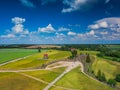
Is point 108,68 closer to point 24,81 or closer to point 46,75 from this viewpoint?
point 46,75

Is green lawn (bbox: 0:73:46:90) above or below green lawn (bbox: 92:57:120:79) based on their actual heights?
above

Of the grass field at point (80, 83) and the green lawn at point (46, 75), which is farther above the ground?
the green lawn at point (46, 75)

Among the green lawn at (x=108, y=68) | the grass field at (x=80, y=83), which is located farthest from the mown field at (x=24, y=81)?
the green lawn at (x=108, y=68)

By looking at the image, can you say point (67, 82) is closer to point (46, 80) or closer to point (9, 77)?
point (46, 80)

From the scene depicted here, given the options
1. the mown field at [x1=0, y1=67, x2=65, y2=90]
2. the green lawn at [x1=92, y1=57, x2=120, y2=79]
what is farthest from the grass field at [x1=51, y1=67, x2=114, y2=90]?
the green lawn at [x1=92, y1=57, x2=120, y2=79]

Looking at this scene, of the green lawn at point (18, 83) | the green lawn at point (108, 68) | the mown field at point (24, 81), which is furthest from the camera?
the green lawn at point (108, 68)

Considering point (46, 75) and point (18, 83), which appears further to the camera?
point (46, 75)

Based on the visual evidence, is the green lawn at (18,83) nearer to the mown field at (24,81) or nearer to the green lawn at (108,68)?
the mown field at (24,81)

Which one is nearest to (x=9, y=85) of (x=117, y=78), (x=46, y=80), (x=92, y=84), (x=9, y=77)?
(x=9, y=77)

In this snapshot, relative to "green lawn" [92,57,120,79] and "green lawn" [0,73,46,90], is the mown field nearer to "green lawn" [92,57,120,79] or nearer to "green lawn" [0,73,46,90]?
"green lawn" [0,73,46,90]

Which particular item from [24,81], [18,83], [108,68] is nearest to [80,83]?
[24,81]
